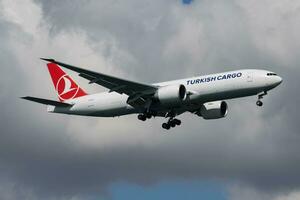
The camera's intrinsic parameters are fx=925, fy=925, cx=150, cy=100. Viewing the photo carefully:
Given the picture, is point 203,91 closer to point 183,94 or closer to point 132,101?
point 183,94

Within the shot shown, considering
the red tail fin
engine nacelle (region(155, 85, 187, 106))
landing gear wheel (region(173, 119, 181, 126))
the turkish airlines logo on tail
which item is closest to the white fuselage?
engine nacelle (region(155, 85, 187, 106))

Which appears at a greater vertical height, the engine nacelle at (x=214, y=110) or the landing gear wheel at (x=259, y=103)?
the engine nacelle at (x=214, y=110)

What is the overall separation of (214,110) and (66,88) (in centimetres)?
1497

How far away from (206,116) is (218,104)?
1.54m

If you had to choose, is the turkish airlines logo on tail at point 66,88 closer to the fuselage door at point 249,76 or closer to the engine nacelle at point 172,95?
the engine nacelle at point 172,95

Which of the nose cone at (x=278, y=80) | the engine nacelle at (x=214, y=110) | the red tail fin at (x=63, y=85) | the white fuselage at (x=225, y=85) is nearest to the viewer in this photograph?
the white fuselage at (x=225, y=85)

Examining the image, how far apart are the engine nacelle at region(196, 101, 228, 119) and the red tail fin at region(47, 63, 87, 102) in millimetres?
11329

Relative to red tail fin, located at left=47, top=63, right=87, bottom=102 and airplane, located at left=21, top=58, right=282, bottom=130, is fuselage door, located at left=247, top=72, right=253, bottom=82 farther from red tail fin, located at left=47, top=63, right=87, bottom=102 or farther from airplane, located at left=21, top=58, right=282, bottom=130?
red tail fin, located at left=47, top=63, right=87, bottom=102

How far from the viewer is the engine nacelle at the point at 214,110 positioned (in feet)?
274

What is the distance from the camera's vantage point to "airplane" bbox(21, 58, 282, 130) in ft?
247

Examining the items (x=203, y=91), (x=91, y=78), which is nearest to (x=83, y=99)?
(x=91, y=78)

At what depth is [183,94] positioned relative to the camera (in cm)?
7662

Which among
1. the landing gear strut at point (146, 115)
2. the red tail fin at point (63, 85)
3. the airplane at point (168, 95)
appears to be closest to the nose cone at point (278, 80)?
the airplane at point (168, 95)

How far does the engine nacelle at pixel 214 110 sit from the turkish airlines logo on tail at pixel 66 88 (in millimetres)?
12401
